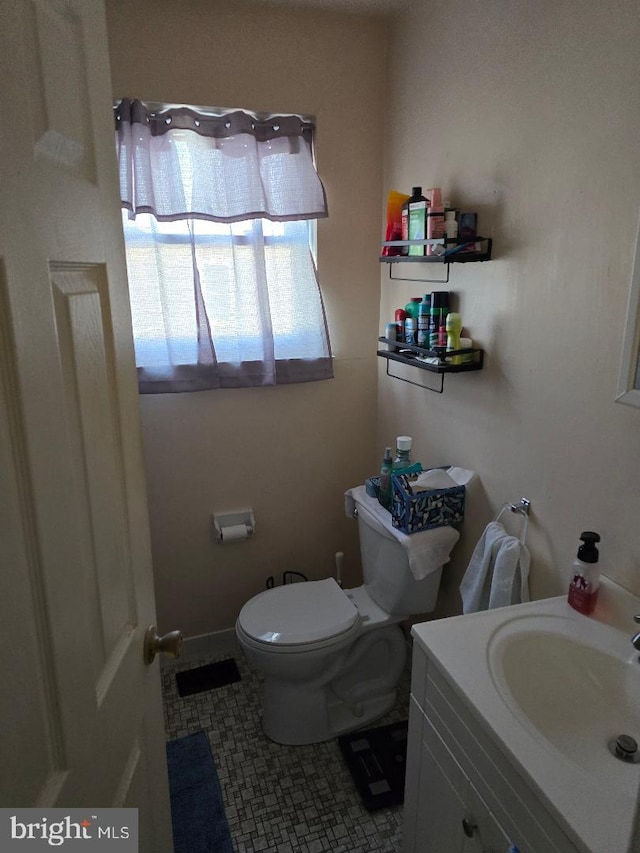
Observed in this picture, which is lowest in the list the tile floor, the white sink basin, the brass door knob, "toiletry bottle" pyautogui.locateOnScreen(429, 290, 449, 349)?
the tile floor

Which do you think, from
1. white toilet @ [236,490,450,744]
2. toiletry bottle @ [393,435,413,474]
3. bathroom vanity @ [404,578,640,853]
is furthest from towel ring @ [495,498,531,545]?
toiletry bottle @ [393,435,413,474]

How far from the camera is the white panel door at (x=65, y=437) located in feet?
1.77

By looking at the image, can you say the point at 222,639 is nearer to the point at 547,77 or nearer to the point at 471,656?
the point at 471,656

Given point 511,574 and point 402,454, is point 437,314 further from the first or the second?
point 511,574

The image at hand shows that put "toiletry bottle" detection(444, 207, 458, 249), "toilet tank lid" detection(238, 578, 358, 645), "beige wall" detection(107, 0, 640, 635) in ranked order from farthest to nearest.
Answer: "toilet tank lid" detection(238, 578, 358, 645)
"toiletry bottle" detection(444, 207, 458, 249)
"beige wall" detection(107, 0, 640, 635)

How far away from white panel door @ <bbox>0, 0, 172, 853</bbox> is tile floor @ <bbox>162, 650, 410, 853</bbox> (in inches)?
38.2

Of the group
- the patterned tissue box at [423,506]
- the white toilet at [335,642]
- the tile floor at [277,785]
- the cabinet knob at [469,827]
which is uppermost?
the patterned tissue box at [423,506]

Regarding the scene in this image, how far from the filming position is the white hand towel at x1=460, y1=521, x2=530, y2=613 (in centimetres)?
154

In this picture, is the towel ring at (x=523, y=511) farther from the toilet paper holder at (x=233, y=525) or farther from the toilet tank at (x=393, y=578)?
the toilet paper holder at (x=233, y=525)

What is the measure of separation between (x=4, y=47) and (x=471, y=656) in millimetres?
1230

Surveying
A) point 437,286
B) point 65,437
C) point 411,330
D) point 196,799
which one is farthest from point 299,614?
point 65,437

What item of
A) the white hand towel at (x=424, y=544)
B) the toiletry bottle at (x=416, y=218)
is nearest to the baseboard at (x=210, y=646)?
the white hand towel at (x=424, y=544)

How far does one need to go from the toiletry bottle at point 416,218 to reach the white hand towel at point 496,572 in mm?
903

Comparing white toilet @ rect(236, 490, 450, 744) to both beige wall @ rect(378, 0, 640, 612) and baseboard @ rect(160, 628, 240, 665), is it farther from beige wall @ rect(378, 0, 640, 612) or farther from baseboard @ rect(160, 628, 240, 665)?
baseboard @ rect(160, 628, 240, 665)
